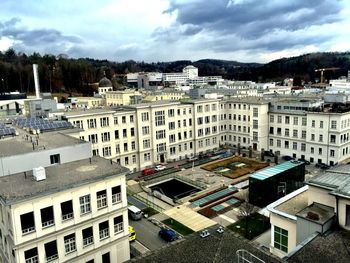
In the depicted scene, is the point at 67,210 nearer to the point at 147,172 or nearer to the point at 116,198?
the point at 116,198

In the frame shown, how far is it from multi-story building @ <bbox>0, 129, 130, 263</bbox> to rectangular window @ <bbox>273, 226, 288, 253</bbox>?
1348 cm

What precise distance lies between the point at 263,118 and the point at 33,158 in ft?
182

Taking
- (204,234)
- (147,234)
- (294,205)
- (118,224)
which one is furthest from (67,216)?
(294,205)

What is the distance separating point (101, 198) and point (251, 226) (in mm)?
21415

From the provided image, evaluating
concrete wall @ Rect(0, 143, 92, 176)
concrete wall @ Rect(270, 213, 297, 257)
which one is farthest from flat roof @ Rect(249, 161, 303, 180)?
concrete wall @ Rect(0, 143, 92, 176)

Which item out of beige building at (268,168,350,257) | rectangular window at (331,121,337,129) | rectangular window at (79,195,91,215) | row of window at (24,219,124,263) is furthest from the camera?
rectangular window at (331,121,337,129)

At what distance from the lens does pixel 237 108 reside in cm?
7712

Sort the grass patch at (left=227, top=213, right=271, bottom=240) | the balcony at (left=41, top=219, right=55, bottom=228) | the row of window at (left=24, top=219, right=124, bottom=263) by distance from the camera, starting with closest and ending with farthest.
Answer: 1. the row of window at (left=24, top=219, right=124, bottom=263)
2. the balcony at (left=41, top=219, right=55, bottom=228)
3. the grass patch at (left=227, top=213, right=271, bottom=240)

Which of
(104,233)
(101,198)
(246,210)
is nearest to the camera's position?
(101,198)

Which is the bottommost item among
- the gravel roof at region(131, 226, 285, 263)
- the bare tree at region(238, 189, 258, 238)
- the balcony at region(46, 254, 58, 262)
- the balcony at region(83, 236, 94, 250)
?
the bare tree at region(238, 189, 258, 238)

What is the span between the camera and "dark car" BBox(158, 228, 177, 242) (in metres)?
37.2

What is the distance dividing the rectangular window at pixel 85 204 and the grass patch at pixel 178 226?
16.1 m

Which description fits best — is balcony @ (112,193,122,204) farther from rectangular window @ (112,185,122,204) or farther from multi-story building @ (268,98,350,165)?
multi-story building @ (268,98,350,165)

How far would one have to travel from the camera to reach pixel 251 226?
39.5 m
